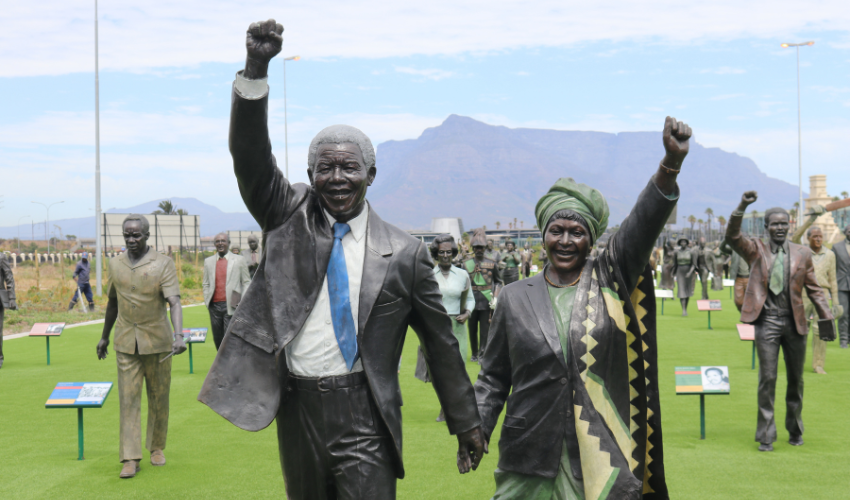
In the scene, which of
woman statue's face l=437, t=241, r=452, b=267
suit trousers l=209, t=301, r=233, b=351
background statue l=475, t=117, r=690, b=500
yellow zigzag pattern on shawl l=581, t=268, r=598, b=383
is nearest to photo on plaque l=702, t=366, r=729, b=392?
woman statue's face l=437, t=241, r=452, b=267

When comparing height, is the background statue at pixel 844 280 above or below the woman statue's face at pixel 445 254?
below

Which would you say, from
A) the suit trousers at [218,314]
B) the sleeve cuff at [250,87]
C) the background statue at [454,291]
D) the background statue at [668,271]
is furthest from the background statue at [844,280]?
the sleeve cuff at [250,87]

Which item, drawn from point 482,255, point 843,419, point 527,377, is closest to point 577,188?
point 527,377

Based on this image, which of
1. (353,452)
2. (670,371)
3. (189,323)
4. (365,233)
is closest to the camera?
(353,452)

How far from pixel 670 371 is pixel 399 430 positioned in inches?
381

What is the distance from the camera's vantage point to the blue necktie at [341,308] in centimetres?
314

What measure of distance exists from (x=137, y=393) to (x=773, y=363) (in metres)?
5.72

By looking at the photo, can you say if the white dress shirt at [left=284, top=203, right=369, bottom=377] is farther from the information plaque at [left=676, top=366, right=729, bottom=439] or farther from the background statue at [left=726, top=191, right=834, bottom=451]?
the information plaque at [left=676, top=366, right=729, bottom=439]

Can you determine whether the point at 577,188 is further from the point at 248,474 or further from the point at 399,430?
the point at 248,474

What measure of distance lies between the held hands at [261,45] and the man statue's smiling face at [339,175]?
476mm

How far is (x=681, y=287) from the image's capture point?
21.4 meters

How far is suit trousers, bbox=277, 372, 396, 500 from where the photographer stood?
312cm

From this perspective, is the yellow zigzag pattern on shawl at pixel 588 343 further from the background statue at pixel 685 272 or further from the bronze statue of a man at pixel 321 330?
the background statue at pixel 685 272

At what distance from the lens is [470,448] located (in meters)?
3.51
